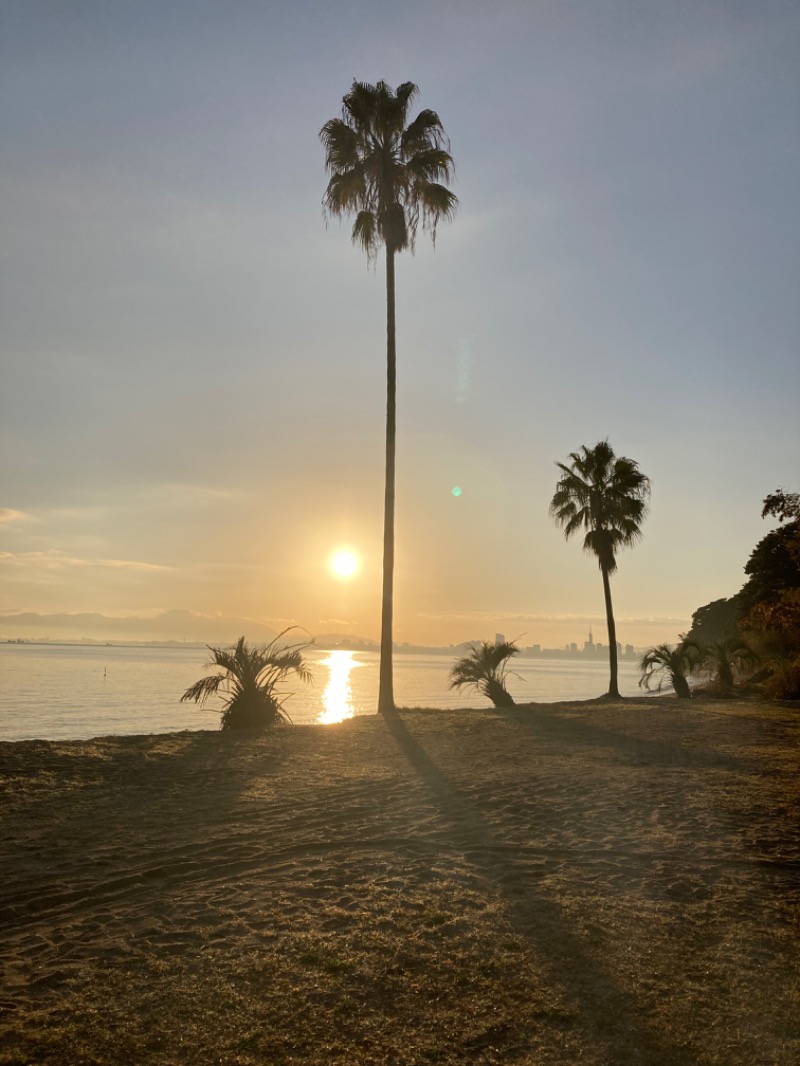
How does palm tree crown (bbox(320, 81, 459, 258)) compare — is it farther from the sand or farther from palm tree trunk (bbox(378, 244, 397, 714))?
the sand

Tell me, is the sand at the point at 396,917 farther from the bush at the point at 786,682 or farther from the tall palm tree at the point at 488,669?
the bush at the point at 786,682

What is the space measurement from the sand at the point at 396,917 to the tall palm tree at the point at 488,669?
12681 millimetres

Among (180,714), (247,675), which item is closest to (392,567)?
(247,675)

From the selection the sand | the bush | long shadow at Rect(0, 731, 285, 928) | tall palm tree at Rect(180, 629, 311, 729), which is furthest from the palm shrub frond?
long shadow at Rect(0, 731, 285, 928)

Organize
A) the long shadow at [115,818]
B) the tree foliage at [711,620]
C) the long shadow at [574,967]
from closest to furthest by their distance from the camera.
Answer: the long shadow at [574,967] → the long shadow at [115,818] → the tree foliage at [711,620]

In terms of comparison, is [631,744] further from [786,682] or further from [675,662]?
[675,662]

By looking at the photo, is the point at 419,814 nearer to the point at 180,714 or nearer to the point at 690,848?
the point at 690,848

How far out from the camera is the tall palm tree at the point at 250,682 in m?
14.3

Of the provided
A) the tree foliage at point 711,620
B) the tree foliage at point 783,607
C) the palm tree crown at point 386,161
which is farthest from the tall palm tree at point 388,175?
the tree foliage at point 711,620

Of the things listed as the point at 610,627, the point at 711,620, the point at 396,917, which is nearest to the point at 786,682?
the point at 610,627

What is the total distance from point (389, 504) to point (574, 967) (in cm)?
1591

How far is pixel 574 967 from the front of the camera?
3799mm

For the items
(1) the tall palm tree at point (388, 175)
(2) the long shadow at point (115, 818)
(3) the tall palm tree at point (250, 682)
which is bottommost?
(2) the long shadow at point (115, 818)

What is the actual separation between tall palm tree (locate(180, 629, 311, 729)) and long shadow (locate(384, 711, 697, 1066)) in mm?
8508
